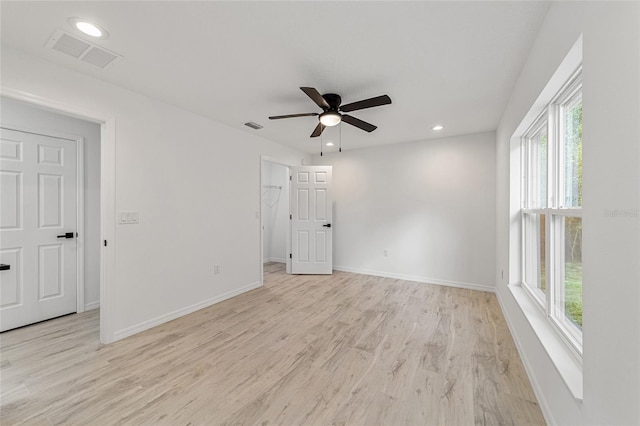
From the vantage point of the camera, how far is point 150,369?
6.44 feet

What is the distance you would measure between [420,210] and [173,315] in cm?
387

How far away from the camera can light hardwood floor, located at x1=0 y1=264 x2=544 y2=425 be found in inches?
60.7

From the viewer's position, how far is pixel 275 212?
609 centimetres

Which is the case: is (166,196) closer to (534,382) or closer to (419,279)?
(534,382)

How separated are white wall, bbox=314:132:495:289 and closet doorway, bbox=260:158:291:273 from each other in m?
1.34

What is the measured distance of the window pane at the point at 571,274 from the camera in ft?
4.77

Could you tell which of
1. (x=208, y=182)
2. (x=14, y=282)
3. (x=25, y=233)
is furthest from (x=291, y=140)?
(x=14, y=282)

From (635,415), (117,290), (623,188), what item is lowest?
(117,290)

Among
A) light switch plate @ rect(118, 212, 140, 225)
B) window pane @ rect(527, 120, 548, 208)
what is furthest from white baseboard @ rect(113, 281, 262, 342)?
window pane @ rect(527, 120, 548, 208)

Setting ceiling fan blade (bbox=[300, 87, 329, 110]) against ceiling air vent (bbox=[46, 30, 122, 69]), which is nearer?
ceiling air vent (bbox=[46, 30, 122, 69])

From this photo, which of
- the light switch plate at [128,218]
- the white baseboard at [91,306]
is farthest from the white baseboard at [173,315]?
the white baseboard at [91,306]

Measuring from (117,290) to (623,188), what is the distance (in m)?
3.45

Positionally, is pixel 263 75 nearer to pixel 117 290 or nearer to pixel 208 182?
pixel 208 182

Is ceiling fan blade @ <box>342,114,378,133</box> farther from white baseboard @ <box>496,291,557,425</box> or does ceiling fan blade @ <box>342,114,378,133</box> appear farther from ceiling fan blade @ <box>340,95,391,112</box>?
white baseboard @ <box>496,291,557,425</box>
